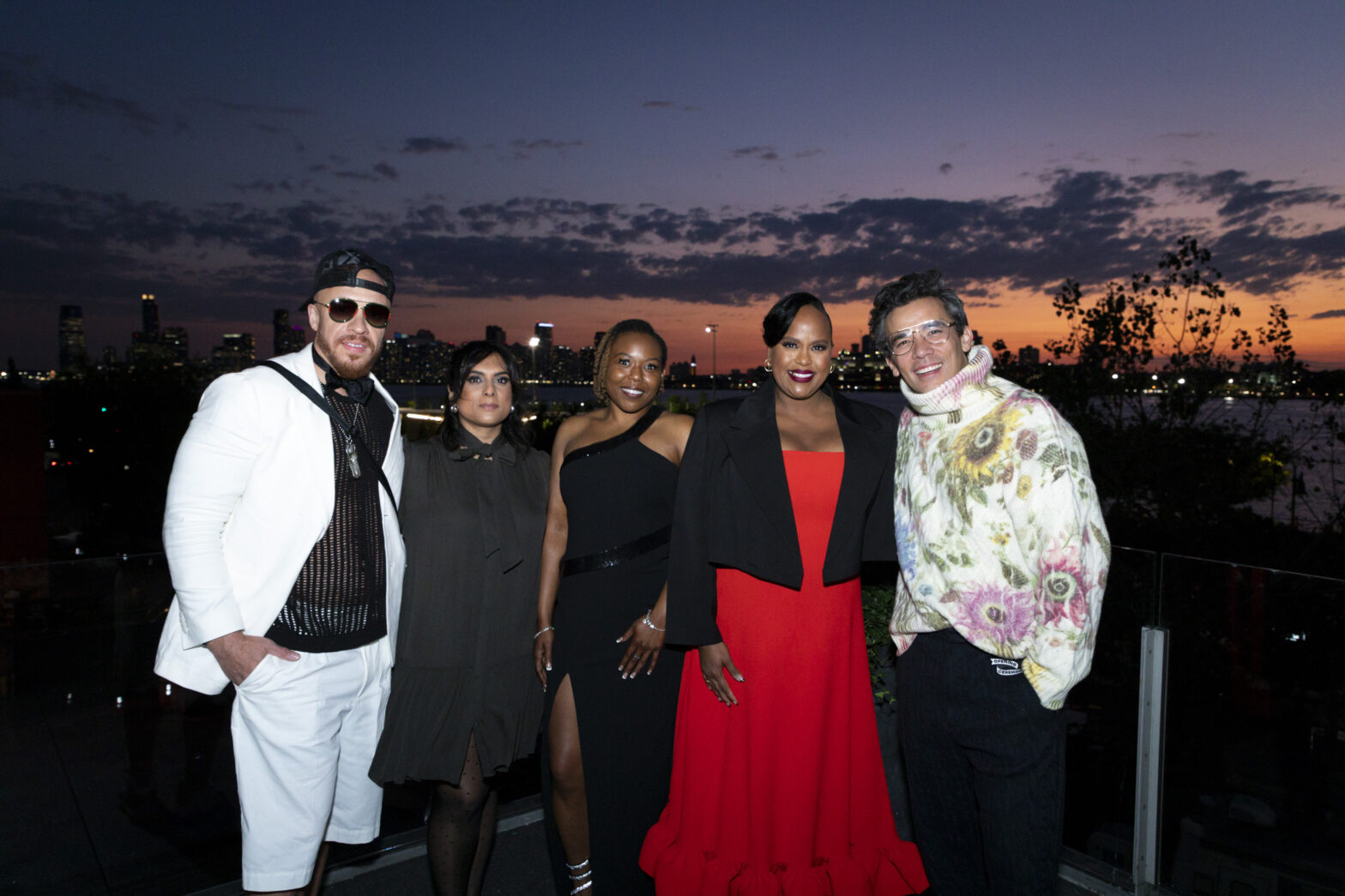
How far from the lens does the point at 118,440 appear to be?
123ft

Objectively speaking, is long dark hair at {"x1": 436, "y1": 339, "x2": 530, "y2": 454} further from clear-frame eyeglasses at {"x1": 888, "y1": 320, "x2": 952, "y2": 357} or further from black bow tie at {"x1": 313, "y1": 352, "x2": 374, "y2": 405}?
clear-frame eyeglasses at {"x1": 888, "y1": 320, "x2": 952, "y2": 357}

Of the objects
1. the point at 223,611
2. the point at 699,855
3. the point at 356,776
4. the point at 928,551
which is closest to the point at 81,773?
the point at 356,776

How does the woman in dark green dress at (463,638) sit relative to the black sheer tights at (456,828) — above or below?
above

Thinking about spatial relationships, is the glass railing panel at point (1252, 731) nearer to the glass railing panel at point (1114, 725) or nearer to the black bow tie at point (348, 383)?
the glass railing panel at point (1114, 725)

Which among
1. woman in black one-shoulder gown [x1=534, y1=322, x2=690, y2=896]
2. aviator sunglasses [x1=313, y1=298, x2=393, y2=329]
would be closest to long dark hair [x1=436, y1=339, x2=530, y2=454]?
woman in black one-shoulder gown [x1=534, y1=322, x2=690, y2=896]

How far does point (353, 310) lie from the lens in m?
2.40

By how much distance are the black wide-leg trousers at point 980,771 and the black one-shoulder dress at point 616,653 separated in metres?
0.93

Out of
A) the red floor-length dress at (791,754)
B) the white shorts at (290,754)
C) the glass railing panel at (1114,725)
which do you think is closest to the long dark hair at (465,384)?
the white shorts at (290,754)

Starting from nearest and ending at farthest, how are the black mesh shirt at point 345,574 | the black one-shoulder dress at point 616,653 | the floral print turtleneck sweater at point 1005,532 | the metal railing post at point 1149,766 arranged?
the floral print turtleneck sweater at point 1005,532 → the black mesh shirt at point 345,574 → the black one-shoulder dress at point 616,653 → the metal railing post at point 1149,766

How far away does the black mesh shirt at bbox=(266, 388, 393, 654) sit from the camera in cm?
227

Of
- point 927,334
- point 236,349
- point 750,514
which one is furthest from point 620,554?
point 236,349

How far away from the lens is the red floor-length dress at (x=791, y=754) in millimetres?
2562

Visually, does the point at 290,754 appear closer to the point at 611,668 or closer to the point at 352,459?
the point at 352,459

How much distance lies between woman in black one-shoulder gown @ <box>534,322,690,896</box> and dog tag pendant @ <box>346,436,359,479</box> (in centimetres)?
76
